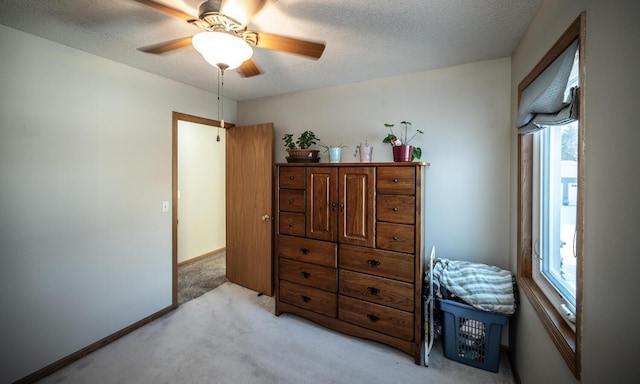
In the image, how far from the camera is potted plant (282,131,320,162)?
274 centimetres

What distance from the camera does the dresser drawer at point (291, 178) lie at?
2.55 m

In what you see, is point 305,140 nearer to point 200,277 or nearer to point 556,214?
point 556,214

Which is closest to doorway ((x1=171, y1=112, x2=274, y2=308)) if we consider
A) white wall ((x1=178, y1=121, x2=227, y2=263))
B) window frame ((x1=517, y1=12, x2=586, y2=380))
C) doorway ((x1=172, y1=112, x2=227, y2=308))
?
doorway ((x1=172, y1=112, x2=227, y2=308))

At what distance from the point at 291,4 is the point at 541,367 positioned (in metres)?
2.38

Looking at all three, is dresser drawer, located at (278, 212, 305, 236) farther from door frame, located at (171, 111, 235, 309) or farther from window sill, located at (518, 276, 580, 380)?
window sill, located at (518, 276, 580, 380)

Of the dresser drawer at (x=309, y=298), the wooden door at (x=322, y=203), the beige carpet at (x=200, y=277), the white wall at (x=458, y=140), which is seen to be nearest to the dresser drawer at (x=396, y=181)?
the wooden door at (x=322, y=203)

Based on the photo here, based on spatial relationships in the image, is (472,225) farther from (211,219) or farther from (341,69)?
(211,219)

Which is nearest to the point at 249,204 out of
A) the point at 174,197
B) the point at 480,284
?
the point at 174,197

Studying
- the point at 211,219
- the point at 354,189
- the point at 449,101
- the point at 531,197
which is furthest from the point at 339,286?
the point at 211,219

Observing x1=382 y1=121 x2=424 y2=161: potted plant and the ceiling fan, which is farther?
x1=382 y1=121 x2=424 y2=161: potted plant

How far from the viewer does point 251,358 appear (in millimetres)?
2129

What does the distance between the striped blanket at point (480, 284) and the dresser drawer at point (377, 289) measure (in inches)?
10.4

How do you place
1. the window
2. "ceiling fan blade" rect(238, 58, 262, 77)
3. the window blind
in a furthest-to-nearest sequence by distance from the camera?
"ceiling fan blade" rect(238, 58, 262, 77) → the window → the window blind

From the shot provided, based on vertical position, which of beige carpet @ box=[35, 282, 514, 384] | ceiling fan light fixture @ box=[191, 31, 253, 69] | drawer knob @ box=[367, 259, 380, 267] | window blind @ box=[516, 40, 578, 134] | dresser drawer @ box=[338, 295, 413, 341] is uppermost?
ceiling fan light fixture @ box=[191, 31, 253, 69]
